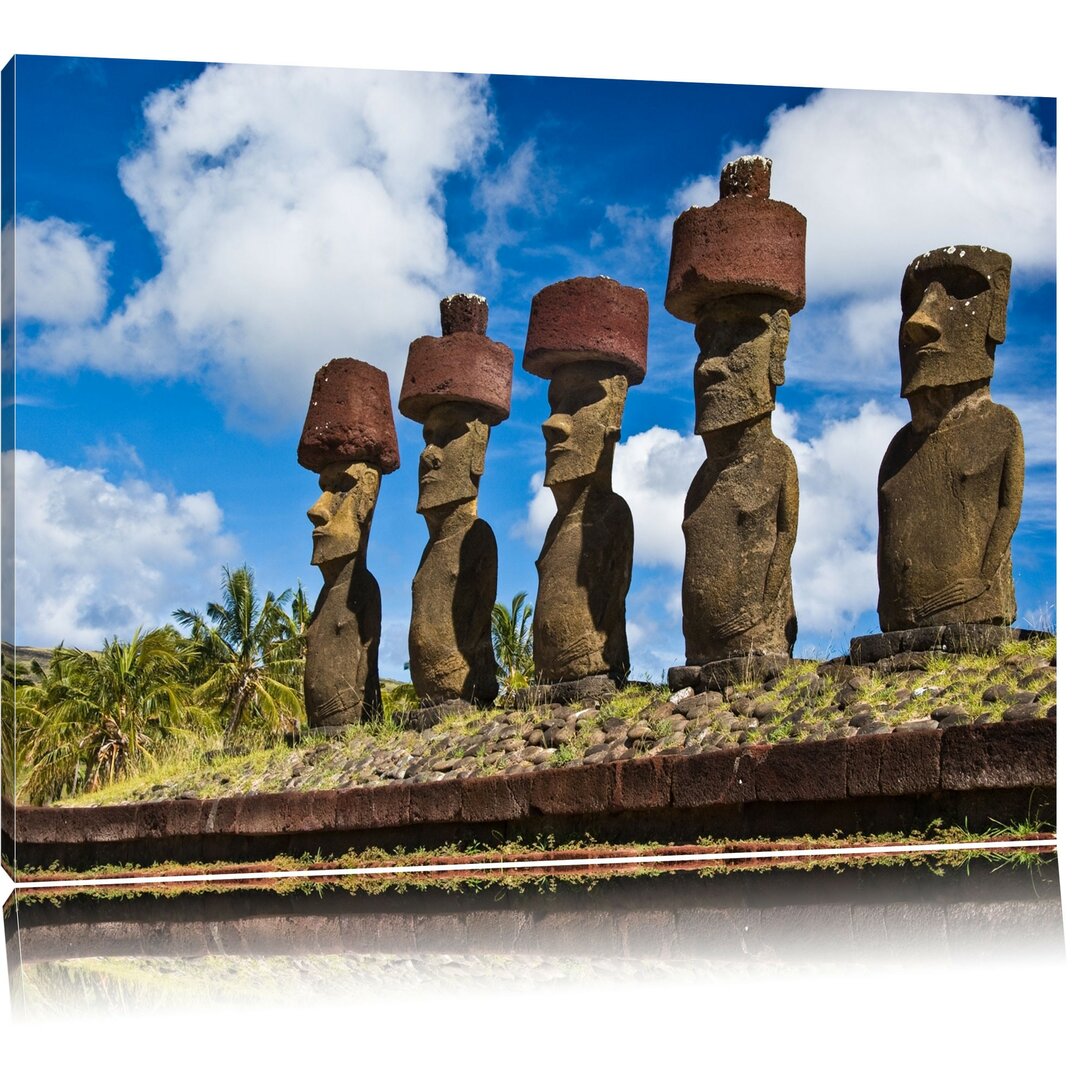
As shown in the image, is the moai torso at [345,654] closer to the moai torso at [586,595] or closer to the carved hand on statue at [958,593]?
the moai torso at [586,595]

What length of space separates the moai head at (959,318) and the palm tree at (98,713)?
987 centimetres

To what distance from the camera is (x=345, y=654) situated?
14.5m

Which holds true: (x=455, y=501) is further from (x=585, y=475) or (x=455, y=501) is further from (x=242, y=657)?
(x=242, y=657)

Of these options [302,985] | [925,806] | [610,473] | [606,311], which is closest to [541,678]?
[610,473]

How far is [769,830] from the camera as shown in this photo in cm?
859

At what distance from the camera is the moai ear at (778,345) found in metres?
11.0

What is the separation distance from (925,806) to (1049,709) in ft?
2.48

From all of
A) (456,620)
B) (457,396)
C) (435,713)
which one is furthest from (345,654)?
(457,396)

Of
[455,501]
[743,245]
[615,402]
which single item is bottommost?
[455,501]

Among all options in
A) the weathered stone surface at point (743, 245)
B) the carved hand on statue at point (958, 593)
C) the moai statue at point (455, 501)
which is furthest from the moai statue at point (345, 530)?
the carved hand on statue at point (958, 593)

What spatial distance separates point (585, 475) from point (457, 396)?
1.95 m

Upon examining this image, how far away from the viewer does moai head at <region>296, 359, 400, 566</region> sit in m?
15.0

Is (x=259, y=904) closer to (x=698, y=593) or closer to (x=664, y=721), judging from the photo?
(x=664, y=721)

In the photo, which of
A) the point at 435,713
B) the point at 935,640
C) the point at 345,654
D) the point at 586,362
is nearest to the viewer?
the point at 935,640
